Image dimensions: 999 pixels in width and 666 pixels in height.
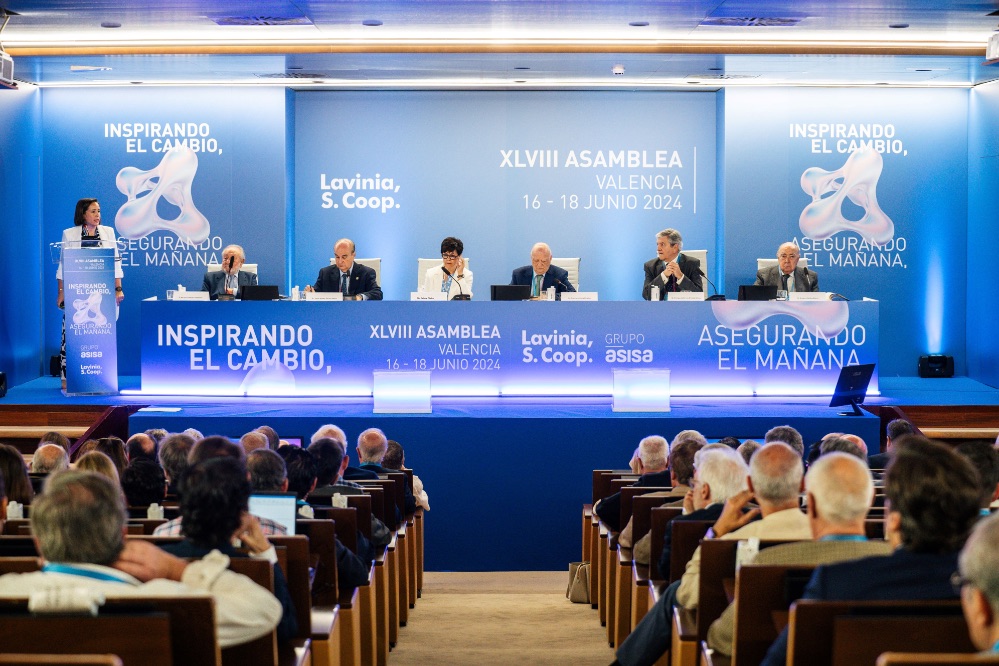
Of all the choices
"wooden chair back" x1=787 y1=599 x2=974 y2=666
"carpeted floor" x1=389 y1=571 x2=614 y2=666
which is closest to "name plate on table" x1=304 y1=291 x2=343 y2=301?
"carpeted floor" x1=389 y1=571 x2=614 y2=666

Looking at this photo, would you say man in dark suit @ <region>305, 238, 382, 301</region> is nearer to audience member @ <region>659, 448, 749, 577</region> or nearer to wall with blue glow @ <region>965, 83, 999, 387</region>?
wall with blue glow @ <region>965, 83, 999, 387</region>

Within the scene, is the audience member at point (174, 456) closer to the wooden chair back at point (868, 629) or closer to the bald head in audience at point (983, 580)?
the wooden chair back at point (868, 629)

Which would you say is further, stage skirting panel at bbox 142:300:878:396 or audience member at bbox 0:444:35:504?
stage skirting panel at bbox 142:300:878:396

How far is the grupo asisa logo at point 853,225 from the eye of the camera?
444 inches

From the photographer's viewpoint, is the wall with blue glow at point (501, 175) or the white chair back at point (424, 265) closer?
the white chair back at point (424, 265)

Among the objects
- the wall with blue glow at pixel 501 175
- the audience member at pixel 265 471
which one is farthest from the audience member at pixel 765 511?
the wall with blue glow at pixel 501 175

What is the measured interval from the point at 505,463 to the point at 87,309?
334cm

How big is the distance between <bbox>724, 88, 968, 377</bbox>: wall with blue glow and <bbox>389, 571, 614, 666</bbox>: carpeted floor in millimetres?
5397

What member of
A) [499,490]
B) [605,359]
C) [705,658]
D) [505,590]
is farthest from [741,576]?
[605,359]

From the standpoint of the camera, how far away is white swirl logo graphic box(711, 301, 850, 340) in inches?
332

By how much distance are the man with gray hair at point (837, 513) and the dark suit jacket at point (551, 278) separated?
20.8 feet

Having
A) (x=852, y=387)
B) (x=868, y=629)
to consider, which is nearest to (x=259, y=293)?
(x=852, y=387)

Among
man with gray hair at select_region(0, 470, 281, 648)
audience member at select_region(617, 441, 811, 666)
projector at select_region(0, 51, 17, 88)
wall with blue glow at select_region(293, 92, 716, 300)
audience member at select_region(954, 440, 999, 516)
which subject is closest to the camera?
man with gray hair at select_region(0, 470, 281, 648)

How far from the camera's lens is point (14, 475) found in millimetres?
4246
